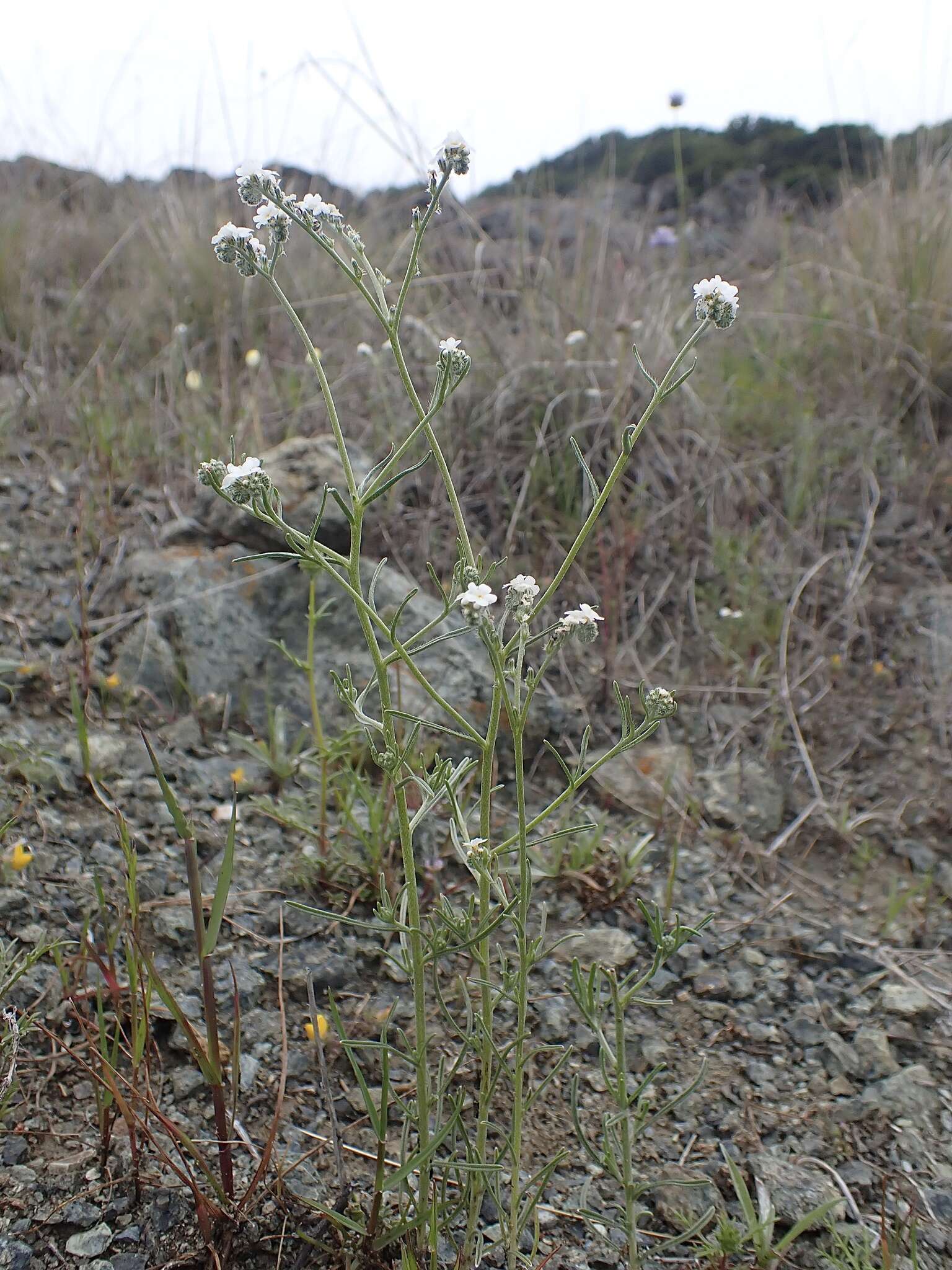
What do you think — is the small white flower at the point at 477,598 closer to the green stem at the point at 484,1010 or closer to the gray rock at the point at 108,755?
the green stem at the point at 484,1010

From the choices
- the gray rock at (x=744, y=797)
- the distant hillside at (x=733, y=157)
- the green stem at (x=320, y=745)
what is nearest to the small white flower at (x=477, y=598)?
the green stem at (x=320, y=745)

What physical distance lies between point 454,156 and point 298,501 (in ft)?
5.34

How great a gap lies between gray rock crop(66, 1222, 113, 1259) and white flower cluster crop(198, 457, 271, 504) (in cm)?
96

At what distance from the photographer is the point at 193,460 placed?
329cm

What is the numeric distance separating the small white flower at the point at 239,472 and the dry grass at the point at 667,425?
5.44 feet

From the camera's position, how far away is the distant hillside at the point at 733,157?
9867 mm

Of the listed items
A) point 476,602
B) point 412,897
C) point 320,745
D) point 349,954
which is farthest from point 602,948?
point 476,602

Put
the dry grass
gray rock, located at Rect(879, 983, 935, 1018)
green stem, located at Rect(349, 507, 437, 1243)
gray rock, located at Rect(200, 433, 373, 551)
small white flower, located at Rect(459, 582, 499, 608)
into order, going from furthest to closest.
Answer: the dry grass → gray rock, located at Rect(200, 433, 373, 551) → gray rock, located at Rect(879, 983, 935, 1018) → green stem, located at Rect(349, 507, 437, 1243) → small white flower, located at Rect(459, 582, 499, 608)

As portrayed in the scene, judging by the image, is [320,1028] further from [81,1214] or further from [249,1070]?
[81,1214]

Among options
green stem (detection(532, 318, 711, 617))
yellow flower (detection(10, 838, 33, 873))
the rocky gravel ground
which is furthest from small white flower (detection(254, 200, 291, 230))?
yellow flower (detection(10, 838, 33, 873))

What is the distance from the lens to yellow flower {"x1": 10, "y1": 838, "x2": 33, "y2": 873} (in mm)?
1640

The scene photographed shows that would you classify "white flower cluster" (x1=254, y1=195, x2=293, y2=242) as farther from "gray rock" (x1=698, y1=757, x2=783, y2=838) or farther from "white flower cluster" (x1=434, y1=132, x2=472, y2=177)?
"gray rock" (x1=698, y1=757, x2=783, y2=838)

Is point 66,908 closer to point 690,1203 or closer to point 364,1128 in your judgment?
point 364,1128

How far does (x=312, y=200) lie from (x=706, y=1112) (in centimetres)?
147
